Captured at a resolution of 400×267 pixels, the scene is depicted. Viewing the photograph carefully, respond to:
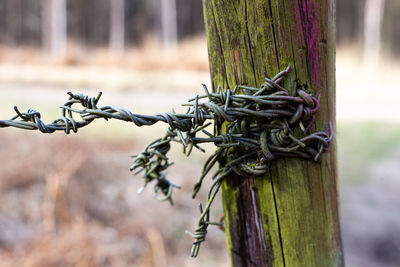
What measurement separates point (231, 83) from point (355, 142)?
24.2 feet

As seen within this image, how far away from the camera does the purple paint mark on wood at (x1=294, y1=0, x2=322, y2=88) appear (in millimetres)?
794

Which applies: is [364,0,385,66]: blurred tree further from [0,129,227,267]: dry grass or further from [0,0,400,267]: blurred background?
[0,129,227,267]: dry grass

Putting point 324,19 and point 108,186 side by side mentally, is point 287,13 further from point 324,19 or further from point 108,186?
point 108,186

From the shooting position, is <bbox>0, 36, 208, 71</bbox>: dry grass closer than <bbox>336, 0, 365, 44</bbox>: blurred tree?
Yes

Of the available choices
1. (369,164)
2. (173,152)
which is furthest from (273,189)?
(369,164)

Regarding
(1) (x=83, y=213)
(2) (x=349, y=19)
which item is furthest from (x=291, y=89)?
(2) (x=349, y=19)

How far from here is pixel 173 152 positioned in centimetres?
641

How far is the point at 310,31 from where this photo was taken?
0.81m

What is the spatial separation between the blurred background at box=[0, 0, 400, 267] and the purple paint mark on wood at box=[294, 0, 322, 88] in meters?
A: 1.70

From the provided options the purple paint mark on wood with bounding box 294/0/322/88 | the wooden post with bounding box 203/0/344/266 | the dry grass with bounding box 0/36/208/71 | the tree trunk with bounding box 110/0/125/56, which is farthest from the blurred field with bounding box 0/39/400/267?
the tree trunk with bounding box 110/0/125/56

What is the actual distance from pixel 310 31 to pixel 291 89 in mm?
145

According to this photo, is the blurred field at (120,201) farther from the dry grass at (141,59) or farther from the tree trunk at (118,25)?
the tree trunk at (118,25)

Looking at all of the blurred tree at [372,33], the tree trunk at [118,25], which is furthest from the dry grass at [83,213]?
the tree trunk at [118,25]

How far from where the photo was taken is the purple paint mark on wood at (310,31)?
2.61 ft
